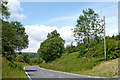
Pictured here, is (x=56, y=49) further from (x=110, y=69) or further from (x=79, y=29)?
(x=110, y=69)

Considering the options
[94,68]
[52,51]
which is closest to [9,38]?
[94,68]

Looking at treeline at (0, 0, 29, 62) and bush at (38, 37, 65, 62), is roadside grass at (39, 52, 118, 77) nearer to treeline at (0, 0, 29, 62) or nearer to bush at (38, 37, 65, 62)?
treeline at (0, 0, 29, 62)

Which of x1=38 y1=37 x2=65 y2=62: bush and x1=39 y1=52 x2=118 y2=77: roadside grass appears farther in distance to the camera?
x1=38 y1=37 x2=65 y2=62: bush

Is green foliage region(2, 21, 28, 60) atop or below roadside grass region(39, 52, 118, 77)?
atop

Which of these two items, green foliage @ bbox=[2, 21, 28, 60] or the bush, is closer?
green foliage @ bbox=[2, 21, 28, 60]

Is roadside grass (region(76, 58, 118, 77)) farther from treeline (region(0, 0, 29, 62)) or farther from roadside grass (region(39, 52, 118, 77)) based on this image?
treeline (region(0, 0, 29, 62))

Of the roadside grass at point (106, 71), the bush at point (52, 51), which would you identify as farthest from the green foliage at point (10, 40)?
the bush at point (52, 51)

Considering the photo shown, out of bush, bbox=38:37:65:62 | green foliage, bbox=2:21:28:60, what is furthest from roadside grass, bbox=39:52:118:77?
bush, bbox=38:37:65:62

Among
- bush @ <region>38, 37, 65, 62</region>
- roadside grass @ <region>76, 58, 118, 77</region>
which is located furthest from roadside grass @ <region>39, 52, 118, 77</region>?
bush @ <region>38, 37, 65, 62</region>

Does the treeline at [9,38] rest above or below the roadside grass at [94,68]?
above

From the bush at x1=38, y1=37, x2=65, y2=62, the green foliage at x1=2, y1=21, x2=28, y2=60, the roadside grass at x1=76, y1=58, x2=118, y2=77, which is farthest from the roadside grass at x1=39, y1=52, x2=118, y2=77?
the bush at x1=38, y1=37, x2=65, y2=62

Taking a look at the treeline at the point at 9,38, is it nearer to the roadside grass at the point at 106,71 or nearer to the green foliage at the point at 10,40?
the green foliage at the point at 10,40

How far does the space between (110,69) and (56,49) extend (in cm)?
4031

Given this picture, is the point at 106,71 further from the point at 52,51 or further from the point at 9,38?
the point at 52,51
